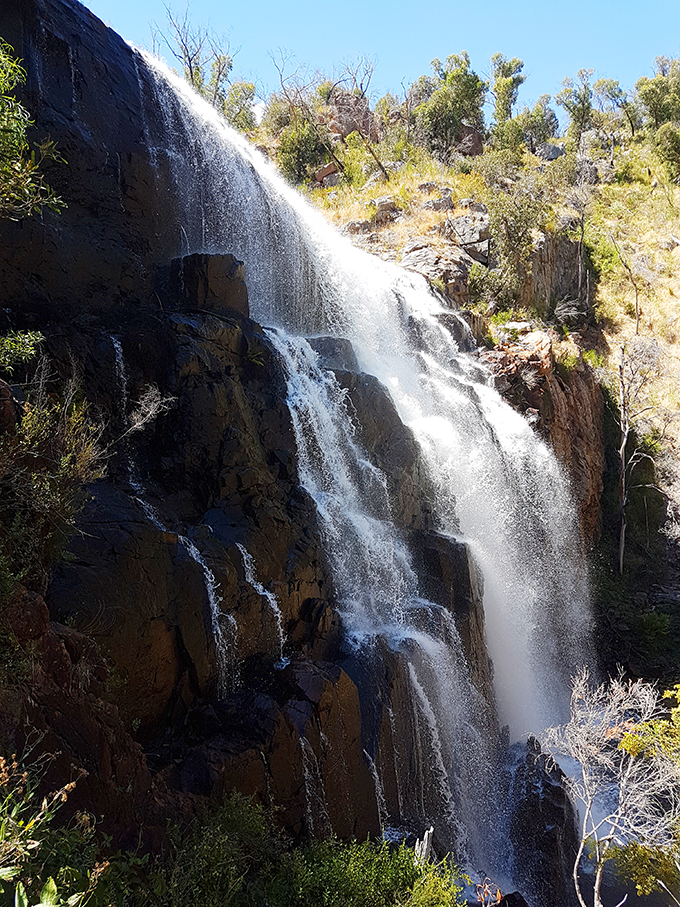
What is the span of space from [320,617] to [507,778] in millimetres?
5432

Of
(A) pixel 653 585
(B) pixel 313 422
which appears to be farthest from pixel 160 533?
(A) pixel 653 585

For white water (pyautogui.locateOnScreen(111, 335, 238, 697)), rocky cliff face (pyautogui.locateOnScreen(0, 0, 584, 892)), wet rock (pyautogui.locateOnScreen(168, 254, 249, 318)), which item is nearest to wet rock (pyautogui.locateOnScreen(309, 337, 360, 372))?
rocky cliff face (pyautogui.locateOnScreen(0, 0, 584, 892))

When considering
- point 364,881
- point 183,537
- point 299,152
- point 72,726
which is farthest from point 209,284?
point 299,152

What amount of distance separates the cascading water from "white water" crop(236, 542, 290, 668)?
5.57ft

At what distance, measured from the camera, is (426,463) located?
17.7 m

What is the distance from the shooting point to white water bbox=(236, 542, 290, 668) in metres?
11.3

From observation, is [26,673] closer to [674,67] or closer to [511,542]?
[511,542]

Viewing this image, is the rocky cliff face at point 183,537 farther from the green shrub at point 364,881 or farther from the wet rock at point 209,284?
the green shrub at point 364,881

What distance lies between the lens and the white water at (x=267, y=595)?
11320mm

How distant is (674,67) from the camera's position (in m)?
47.0

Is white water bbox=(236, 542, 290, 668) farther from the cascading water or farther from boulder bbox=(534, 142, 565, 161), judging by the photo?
boulder bbox=(534, 142, 565, 161)

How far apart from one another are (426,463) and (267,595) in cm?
777

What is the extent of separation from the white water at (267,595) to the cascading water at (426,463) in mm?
1698

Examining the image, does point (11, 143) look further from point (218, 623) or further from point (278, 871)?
point (278, 871)
